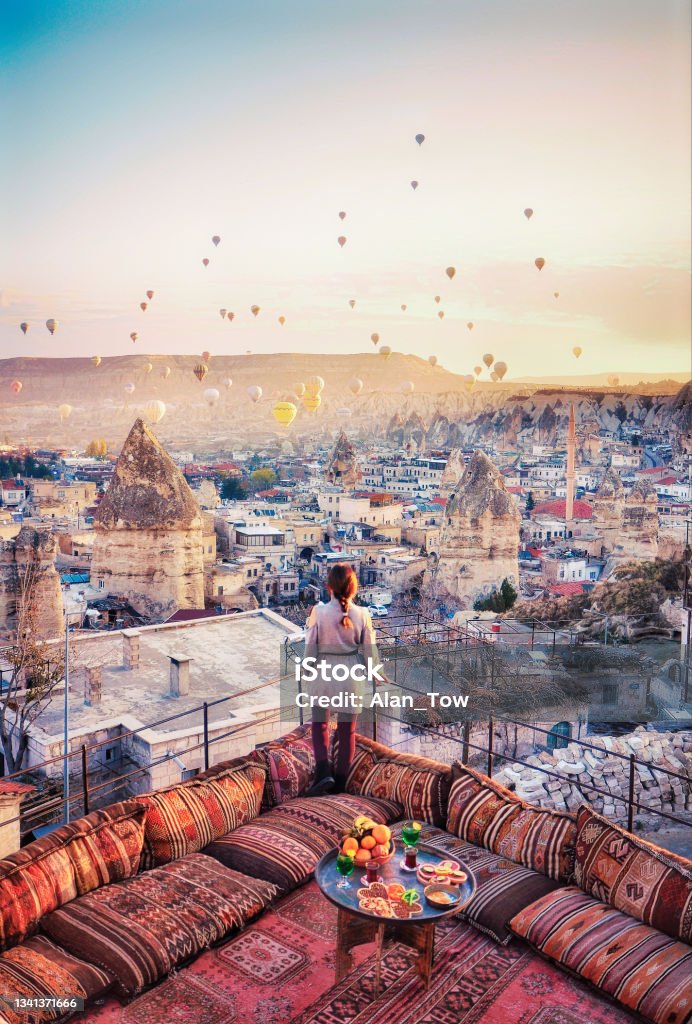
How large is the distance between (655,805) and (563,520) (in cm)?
1682

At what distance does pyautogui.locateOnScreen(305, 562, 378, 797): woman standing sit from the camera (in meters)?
2.06

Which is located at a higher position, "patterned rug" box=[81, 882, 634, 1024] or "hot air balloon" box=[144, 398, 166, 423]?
"hot air balloon" box=[144, 398, 166, 423]

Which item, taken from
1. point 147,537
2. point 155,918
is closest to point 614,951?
point 155,918

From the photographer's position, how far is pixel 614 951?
1.58 metres

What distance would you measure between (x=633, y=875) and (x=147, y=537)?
857 cm

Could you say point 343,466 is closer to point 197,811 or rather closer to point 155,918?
point 197,811

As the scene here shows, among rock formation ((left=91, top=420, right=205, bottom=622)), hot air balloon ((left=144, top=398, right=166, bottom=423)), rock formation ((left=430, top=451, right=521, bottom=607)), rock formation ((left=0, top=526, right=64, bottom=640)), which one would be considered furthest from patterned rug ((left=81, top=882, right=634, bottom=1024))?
hot air balloon ((left=144, top=398, right=166, bottom=423))

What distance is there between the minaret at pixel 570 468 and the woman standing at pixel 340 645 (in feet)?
57.9

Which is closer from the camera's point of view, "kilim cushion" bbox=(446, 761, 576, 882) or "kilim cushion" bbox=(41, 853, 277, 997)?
"kilim cushion" bbox=(41, 853, 277, 997)

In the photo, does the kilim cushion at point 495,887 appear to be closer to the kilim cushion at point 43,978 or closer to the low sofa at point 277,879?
the low sofa at point 277,879

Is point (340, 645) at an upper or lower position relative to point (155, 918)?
upper

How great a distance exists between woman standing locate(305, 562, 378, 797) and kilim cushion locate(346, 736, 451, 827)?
4.7 inches

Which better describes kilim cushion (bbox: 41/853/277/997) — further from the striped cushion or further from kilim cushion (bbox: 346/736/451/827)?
the striped cushion

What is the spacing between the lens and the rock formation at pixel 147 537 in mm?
9820
